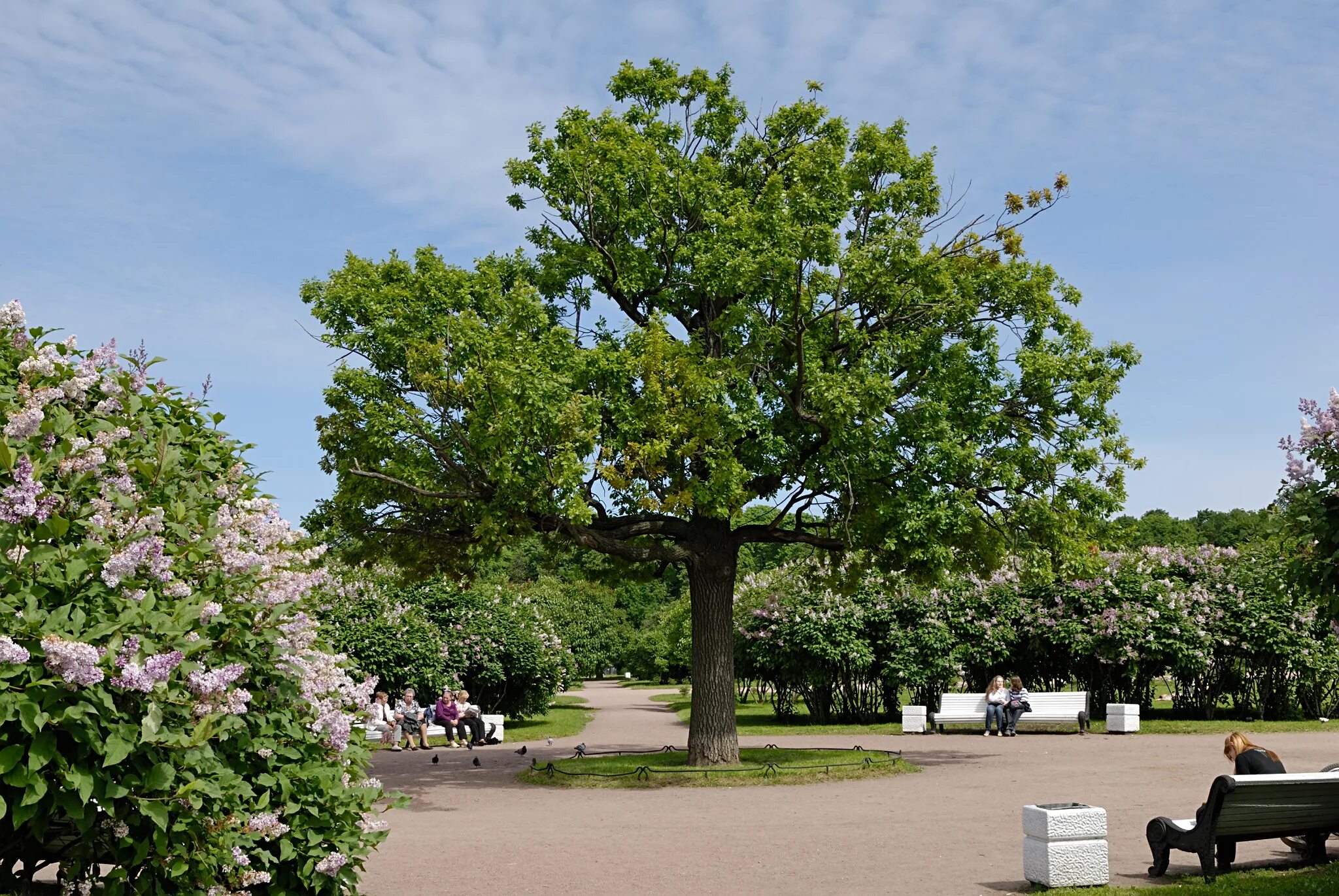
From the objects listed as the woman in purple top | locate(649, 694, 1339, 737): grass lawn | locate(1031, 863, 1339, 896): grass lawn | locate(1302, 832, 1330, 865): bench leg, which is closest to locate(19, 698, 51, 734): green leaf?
locate(1031, 863, 1339, 896): grass lawn

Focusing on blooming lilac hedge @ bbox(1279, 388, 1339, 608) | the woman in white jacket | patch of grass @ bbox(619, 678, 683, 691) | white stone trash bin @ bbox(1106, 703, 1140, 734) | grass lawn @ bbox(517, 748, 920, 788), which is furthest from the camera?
patch of grass @ bbox(619, 678, 683, 691)

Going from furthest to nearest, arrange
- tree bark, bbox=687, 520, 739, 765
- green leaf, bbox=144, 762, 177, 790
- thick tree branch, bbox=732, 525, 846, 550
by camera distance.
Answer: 1. thick tree branch, bbox=732, 525, 846, 550
2. tree bark, bbox=687, 520, 739, 765
3. green leaf, bbox=144, 762, 177, 790

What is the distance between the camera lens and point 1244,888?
27.1 ft

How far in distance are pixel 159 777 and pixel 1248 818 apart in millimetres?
7878

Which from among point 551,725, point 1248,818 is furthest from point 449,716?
point 1248,818

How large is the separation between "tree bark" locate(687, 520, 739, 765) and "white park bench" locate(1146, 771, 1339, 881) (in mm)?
8296

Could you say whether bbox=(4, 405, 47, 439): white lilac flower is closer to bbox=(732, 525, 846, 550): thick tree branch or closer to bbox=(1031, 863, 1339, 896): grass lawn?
bbox=(1031, 863, 1339, 896): grass lawn

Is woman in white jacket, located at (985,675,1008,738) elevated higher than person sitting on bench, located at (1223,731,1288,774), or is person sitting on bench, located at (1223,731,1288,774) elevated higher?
person sitting on bench, located at (1223,731,1288,774)

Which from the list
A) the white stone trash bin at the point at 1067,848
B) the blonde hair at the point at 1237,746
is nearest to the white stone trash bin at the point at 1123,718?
the blonde hair at the point at 1237,746

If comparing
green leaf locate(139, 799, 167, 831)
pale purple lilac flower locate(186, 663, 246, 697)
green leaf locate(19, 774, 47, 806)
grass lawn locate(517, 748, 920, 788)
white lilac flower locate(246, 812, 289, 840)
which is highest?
pale purple lilac flower locate(186, 663, 246, 697)

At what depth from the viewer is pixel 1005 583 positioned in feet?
89.2

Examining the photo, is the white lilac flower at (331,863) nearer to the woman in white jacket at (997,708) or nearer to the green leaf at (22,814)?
the green leaf at (22,814)

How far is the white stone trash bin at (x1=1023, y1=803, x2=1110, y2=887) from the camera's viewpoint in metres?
8.41

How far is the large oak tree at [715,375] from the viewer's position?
15086 millimetres
